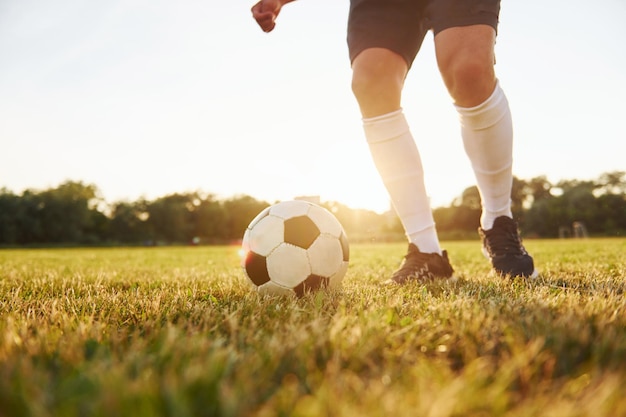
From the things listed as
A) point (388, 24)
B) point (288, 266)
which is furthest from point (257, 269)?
point (388, 24)

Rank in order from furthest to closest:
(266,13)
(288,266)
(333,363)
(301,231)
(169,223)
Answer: (169,223) < (266,13) < (301,231) < (288,266) < (333,363)

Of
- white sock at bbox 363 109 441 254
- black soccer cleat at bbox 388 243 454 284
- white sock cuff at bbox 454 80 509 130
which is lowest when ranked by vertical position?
black soccer cleat at bbox 388 243 454 284

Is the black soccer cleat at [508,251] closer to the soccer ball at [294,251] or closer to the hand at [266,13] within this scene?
the soccer ball at [294,251]

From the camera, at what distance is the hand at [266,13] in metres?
2.70

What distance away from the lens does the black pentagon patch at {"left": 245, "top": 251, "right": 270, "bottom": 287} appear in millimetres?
2338

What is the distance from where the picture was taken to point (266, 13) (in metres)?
2.70

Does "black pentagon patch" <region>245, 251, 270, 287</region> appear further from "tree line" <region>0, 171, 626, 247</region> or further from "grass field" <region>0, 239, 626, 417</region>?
"tree line" <region>0, 171, 626, 247</region>

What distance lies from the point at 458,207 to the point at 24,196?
58.4m

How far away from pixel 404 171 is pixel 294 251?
1106 millimetres

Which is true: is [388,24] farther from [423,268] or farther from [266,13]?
[423,268]

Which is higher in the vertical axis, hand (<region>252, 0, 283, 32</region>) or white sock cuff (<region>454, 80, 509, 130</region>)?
hand (<region>252, 0, 283, 32</region>)

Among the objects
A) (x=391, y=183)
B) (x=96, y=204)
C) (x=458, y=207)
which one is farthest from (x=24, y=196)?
(x=391, y=183)

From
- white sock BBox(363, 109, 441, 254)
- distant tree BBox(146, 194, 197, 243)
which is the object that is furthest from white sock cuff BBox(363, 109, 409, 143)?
distant tree BBox(146, 194, 197, 243)

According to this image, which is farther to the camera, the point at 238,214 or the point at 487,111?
the point at 238,214
